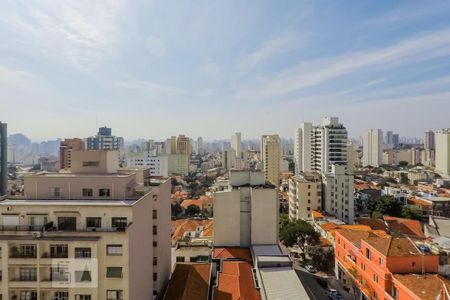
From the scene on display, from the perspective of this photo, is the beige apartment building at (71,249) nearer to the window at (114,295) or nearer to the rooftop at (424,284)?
the window at (114,295)

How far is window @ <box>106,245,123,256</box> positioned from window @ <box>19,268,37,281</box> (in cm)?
288

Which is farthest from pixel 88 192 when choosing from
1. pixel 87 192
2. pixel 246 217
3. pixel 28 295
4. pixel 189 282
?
pixel 246 217

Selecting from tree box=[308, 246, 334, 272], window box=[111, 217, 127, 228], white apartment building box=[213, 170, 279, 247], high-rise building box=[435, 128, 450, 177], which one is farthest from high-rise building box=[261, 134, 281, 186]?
window box=[111, 217, 127, 228]

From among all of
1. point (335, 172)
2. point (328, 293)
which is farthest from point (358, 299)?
point (335, 172)

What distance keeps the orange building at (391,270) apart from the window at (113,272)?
553 inches

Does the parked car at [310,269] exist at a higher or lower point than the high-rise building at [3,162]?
lower

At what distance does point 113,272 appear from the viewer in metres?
14.5

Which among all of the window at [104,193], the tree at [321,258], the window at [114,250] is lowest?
the tree at [321,258]

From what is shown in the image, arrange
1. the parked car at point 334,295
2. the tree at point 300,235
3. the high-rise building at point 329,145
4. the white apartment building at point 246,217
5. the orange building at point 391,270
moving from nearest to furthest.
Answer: the orange building at point 391,270 → the parked car at point 334,295 → the white apartment building at point 246,217 → the tree at point 300,235 → the high-rise building at point 329,145

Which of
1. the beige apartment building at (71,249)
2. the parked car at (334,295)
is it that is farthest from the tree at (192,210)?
the beige apartment building at (71,249)

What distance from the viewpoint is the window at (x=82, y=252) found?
14133mm

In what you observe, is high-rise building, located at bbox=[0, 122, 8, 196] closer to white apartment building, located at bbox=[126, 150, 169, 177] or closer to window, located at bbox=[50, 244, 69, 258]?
white apartment building, located at bbox=[126, 150, 169, 177]

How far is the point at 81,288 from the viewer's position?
560 inches

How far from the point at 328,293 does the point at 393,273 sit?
6442 millimetres
